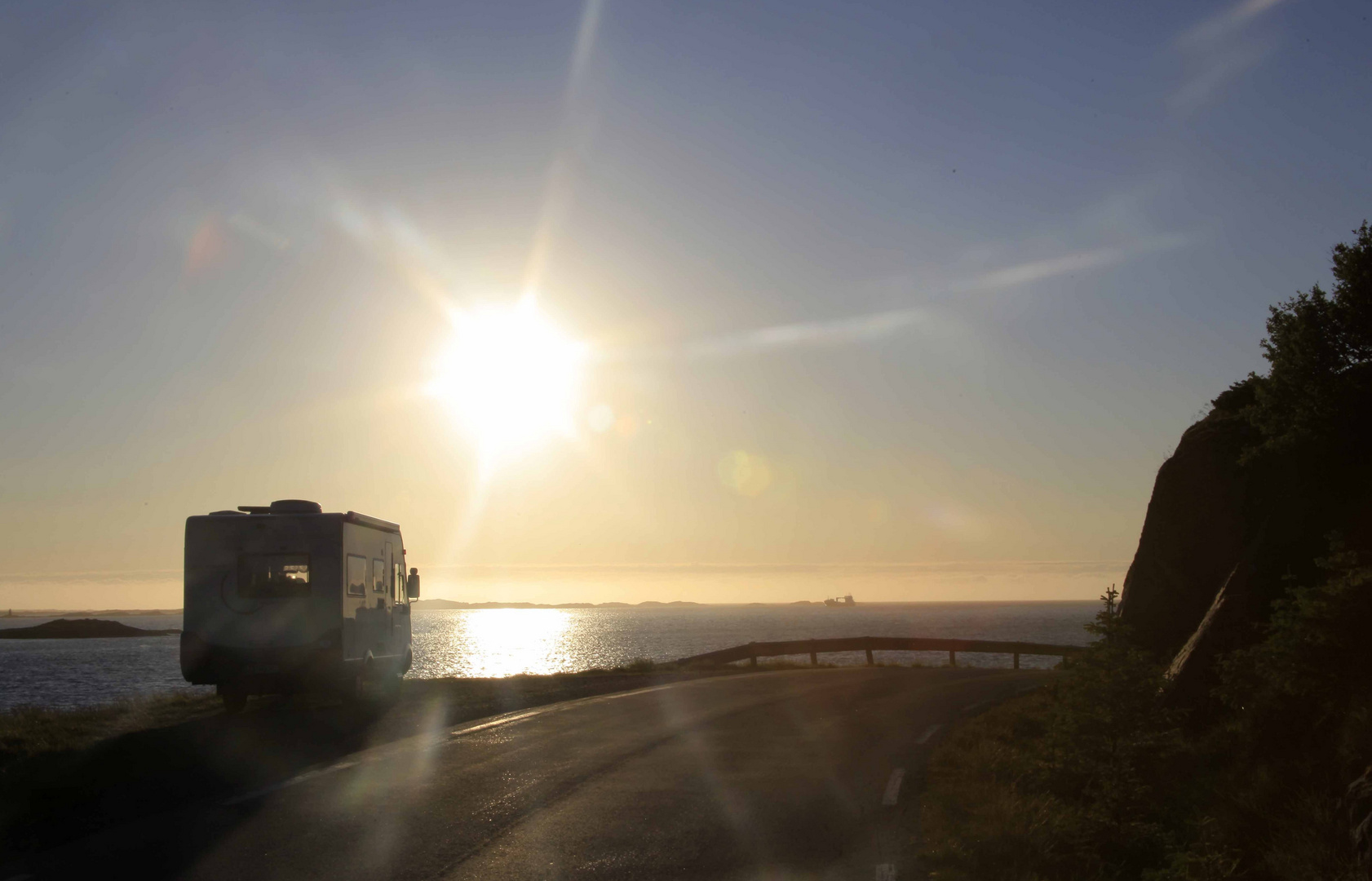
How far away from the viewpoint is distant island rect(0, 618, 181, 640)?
576ft

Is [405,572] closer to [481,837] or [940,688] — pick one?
[940,688]

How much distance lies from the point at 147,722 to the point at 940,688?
1566cm

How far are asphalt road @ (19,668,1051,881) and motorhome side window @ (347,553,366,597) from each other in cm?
388

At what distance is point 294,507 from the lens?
1764cm

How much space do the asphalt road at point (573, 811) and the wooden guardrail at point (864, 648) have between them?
17.7 metres

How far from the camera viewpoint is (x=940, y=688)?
2244 cm

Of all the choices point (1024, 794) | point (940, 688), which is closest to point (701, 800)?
point (1024, 794)

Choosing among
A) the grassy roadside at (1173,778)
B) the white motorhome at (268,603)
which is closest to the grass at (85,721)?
the white motorhome at (268,603)

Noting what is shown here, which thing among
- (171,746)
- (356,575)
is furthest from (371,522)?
(171,746)

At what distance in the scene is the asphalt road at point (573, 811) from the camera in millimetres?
7426

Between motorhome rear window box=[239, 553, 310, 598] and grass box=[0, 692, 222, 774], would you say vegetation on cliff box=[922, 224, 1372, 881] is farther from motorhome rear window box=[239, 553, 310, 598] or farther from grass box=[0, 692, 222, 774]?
grass box=[0, 692, 222, 774]

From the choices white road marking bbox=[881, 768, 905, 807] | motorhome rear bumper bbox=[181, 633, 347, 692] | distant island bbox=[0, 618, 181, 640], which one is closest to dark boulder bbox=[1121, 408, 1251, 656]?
white road marking bbox=[881, 768, 905, 807]

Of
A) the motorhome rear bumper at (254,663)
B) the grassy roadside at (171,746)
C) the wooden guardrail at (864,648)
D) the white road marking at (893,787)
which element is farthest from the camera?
the wooden guardrail at (864,648)

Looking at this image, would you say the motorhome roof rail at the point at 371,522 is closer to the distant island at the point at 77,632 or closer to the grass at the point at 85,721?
the grass at the point at 85,721
